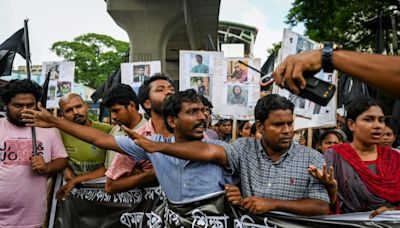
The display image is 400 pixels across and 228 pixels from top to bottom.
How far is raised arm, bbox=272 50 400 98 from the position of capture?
4.43 ft

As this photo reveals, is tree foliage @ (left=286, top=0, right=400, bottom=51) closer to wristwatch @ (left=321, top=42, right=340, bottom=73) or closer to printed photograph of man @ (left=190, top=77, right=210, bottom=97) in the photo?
printed photograph of man @ (left=190, top=77, right=210, bottom=97)

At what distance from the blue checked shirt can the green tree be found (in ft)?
160

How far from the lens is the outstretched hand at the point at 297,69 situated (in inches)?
57.0

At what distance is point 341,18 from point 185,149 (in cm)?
1898

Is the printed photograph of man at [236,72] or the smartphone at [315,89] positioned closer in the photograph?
the smartphone at [315,89]

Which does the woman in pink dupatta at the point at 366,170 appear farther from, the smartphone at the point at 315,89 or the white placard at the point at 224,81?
the white placard at the point at 224,81

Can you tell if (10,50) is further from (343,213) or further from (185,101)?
(343,213)

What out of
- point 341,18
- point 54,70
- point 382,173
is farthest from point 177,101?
point 341,18

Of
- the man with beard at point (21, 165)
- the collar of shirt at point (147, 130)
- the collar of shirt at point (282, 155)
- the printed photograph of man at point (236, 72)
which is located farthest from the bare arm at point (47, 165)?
the printed photograph of man at point (236, 72)

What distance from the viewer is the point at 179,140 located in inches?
123

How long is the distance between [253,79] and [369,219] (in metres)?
4.02

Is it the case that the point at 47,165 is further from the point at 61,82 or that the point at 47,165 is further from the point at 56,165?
the point at 61,82

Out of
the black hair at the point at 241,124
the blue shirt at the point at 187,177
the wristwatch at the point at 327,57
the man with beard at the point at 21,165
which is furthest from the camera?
the black hair at the point at 241,124

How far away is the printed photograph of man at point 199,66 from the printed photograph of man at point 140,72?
920 millimetres
